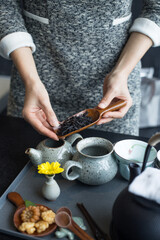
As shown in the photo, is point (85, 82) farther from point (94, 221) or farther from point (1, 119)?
point (94, 221)

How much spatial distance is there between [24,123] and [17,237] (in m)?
0.60

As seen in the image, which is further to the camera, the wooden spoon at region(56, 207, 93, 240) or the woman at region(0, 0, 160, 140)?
the woman at region(0, 0, 160, 140)

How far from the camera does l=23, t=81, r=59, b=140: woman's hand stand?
3.30 ft

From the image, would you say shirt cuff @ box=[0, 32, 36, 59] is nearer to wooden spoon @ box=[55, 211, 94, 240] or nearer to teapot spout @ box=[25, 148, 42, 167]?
teapot spout @ box=[25, 148, 42, 167]

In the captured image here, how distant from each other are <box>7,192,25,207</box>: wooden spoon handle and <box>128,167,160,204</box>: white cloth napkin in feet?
1.08

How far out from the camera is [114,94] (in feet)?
3.59

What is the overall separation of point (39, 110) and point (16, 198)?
38 centimetres

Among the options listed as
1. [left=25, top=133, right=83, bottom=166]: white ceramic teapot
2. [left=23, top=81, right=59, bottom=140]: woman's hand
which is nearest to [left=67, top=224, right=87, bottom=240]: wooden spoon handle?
[left=25, top=133, right=83, bottom=166]: white ceramic teapot

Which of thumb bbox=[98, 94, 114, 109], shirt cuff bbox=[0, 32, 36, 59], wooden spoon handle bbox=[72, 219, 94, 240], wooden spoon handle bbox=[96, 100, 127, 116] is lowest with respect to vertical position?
wooden spoon handle bbox=[72, 219, 94, 240]

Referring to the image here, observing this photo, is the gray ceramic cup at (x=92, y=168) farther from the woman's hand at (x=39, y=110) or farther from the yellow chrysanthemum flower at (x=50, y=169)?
the woman's hand at (x=39, y=110)

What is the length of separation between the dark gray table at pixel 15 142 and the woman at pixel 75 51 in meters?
0.11

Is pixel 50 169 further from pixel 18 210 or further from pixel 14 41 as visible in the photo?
pixel 14 41

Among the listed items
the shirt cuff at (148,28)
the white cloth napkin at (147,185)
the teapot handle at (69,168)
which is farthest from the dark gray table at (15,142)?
the shirt cuff at (148,28)

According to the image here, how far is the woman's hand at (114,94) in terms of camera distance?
1.07m
